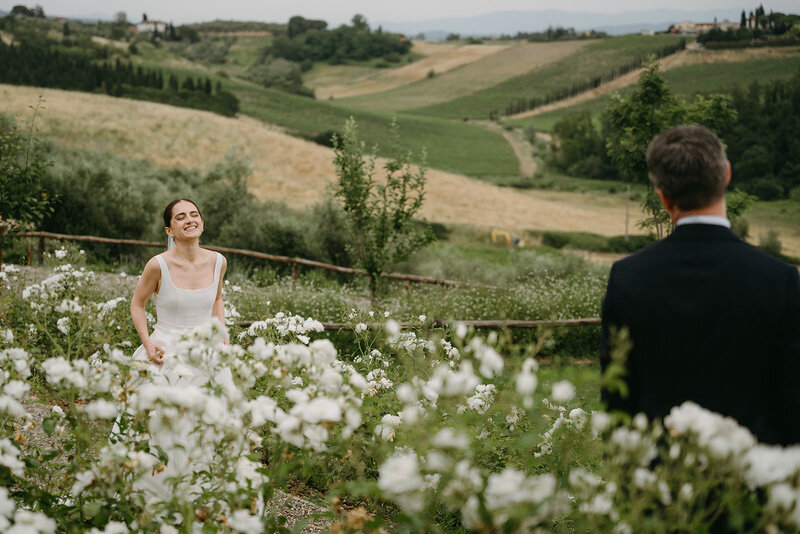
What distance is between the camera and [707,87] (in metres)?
83.6

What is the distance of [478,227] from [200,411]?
113ft

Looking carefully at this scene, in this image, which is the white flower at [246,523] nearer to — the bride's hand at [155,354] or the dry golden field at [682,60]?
the bride's hand at [155,354]

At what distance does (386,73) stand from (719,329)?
126655mm

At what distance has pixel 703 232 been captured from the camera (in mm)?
2219

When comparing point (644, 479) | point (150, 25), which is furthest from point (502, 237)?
point (150, 25)

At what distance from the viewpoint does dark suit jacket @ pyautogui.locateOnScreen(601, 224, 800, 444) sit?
211cm

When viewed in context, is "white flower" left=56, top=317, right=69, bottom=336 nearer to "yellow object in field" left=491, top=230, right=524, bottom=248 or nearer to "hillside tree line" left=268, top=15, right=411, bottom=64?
"yellow object in field" left=491, top=230, right=524, bottom=248

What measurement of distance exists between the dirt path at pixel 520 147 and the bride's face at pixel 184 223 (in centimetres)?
6495

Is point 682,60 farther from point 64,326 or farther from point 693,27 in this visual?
point 64,326

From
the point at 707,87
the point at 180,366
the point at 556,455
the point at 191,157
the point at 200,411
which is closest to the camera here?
the point at 200,411

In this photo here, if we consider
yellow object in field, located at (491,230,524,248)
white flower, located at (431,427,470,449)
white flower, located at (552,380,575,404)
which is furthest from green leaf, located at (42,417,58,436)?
yellow object in field, located at (491,230,524,248)

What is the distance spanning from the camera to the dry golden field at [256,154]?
39.3 m

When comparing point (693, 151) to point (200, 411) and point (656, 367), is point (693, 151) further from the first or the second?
point (200, 411)

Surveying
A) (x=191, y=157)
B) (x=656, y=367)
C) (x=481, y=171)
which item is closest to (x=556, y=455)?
(x=656, y=367)
